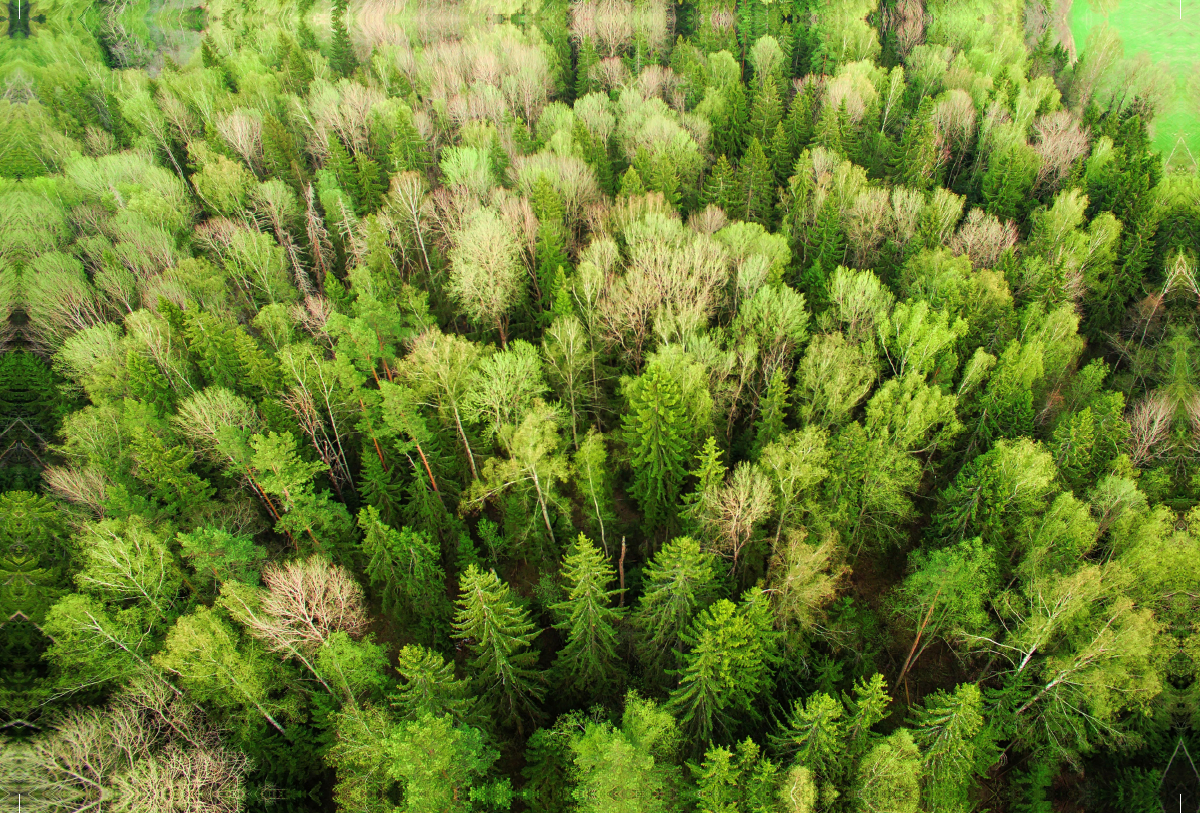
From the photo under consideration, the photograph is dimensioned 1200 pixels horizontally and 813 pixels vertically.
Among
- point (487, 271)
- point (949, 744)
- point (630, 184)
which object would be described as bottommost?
point (949, 744)

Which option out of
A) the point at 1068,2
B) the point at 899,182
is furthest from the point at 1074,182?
the point at 1068,2

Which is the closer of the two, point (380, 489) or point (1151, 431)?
point (1151, 431)

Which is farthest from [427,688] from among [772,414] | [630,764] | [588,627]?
[772,414]

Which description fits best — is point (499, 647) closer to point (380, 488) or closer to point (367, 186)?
point (380, 488)

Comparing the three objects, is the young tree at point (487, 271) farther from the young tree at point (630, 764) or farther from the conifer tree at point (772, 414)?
the young tree at point (630, 764)

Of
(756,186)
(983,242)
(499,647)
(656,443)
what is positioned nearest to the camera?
(499,647)

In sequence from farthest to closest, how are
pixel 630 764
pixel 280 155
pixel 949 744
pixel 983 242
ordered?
pixel 280 155
pixel 983 242
pixel 949 744
pixel 630 764

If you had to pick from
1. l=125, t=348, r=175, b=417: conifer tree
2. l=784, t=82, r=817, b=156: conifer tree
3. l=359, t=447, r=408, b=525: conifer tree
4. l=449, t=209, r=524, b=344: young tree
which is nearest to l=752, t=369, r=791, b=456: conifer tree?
l=449, t=209, r=524, b=344: young tree

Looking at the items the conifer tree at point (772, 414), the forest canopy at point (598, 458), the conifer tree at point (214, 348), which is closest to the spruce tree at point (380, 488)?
the forest canopy at point (598, 458)
